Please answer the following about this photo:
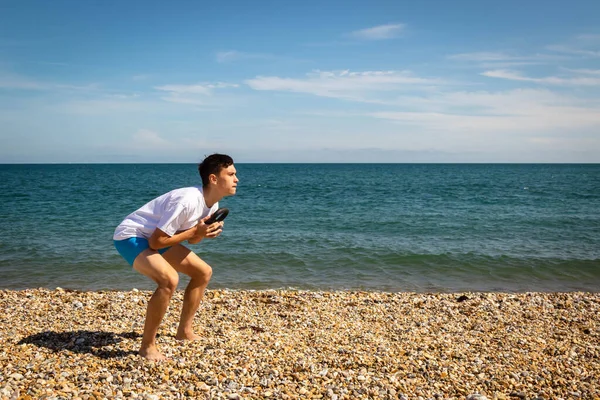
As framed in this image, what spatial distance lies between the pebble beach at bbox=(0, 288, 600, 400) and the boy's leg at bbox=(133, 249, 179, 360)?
188 mm

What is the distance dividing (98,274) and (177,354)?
7772mm

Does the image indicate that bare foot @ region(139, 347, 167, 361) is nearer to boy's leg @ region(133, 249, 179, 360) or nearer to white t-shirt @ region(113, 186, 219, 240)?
boy's leg @ region(133, 249, 179, 360)

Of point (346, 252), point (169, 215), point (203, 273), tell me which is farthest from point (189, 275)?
point (346, 252)

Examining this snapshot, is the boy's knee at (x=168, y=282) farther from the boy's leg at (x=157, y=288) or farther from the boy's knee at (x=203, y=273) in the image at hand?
the boy's knee at (x=203, y=273)

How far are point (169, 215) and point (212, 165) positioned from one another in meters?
0.74

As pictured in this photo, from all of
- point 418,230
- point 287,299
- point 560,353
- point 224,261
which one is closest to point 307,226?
point 418,230

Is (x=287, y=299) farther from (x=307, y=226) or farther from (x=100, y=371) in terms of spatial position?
(x=307, y=226)

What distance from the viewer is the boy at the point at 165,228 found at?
4852 millimetres

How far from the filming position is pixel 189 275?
18.1 ft

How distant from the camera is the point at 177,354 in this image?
210 inches

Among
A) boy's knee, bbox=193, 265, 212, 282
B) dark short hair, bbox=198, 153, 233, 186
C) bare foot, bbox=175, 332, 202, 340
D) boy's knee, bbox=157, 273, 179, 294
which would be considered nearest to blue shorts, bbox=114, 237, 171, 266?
boy's knee, bbox=157, 273, 179, 294

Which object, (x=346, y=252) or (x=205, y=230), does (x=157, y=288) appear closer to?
(x=205, y=230)

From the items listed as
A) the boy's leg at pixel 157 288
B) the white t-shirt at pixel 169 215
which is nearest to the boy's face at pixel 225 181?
the white t-shirt at pixel 169 215

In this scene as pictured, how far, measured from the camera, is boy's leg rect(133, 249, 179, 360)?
4941 mm
